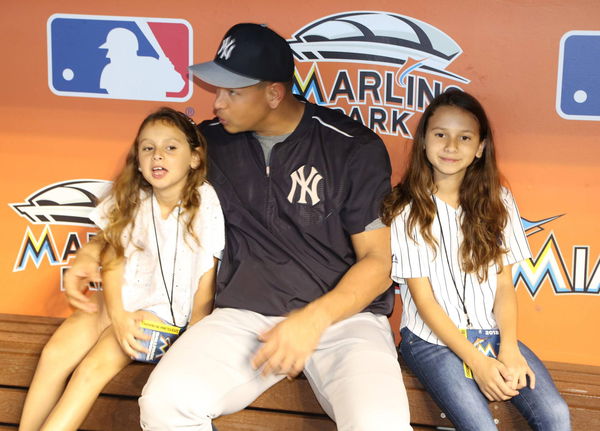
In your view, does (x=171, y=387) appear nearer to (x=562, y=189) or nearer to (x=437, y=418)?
(x=437, y=418)

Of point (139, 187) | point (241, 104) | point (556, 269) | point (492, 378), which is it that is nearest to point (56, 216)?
point (139, 187)

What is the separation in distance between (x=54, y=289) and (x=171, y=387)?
47.3 inches

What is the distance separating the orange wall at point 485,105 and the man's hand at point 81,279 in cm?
54

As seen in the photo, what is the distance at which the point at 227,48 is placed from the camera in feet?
8.07

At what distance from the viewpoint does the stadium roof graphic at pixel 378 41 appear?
273 centimetres

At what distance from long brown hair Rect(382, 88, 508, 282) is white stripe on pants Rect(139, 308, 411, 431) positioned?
0.34 metres

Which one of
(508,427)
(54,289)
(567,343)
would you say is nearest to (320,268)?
(508,427)

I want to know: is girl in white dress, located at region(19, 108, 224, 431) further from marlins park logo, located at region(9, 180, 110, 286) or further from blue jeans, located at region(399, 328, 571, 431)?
blue jeans, located at region(399, 328, 571, 431)

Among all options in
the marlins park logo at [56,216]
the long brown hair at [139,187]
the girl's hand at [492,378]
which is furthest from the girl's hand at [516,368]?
the marlins park logo at [56,216]

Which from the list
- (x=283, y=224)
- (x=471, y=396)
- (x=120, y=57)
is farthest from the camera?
(x=120, y=57)

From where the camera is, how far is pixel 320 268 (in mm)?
2533

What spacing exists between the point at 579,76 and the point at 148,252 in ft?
5.12

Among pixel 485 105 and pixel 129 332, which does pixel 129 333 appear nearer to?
pixel 129 332

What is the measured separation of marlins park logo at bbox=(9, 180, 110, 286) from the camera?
121 inches
